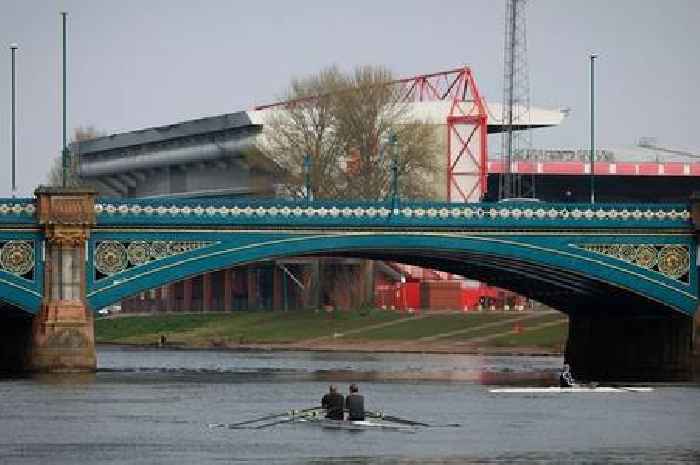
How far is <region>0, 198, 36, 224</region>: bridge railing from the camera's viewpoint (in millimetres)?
104250

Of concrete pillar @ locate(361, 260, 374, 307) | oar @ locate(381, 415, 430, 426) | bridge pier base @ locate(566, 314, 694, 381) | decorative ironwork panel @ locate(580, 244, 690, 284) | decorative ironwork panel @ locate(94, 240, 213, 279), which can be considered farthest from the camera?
Answer: concrete pillar @ locate(361, 260, 374, 307)

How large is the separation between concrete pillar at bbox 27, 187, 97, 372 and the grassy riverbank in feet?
139

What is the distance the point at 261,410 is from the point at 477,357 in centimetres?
5011

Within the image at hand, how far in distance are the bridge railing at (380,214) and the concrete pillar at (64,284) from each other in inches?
47.0

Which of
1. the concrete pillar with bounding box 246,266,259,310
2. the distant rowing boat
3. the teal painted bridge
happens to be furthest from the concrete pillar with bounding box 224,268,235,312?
the distant rowing boat

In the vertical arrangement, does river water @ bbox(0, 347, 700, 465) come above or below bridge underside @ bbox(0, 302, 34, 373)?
below

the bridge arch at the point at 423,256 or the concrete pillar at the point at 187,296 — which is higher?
the bridge arch at the point at 423,256

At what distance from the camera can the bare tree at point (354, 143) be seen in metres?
160

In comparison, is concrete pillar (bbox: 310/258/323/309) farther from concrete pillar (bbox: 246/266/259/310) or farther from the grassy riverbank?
concrete pillar (bbox: 246/266/259/310)

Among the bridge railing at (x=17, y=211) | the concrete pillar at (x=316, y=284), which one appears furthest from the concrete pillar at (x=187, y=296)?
the bridge railing at (x=17, y=211)

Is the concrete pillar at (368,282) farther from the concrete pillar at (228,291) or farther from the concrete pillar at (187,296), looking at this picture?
the concrete pillar at (187,296)

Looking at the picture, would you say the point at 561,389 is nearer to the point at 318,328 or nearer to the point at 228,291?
the point at 318,328

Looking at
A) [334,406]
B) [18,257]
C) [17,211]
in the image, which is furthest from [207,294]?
[334,406]

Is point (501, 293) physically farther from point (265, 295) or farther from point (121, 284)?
point (121, 284)
